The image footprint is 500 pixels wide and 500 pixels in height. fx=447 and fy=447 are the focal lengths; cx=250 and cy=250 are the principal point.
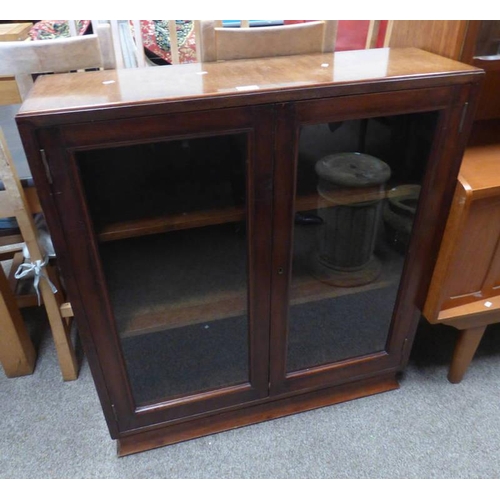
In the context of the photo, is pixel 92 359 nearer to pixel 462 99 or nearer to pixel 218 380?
pixel 218 380

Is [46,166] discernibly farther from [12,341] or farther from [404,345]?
[404,345]

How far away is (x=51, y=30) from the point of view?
1.50 metres

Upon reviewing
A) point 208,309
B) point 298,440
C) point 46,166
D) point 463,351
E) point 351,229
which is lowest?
point 298,440

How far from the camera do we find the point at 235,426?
1.30 meters

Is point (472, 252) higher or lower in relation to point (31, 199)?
lower

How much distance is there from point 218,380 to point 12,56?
3.07ft

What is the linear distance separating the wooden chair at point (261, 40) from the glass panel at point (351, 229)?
0.28 meters

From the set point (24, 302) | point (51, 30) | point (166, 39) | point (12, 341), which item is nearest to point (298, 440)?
point (12, 341)

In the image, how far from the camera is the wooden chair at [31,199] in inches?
39.4

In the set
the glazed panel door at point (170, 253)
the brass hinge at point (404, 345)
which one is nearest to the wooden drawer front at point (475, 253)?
the brass hinge at point (404, 345)

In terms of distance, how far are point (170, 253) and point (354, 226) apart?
0.46 m
